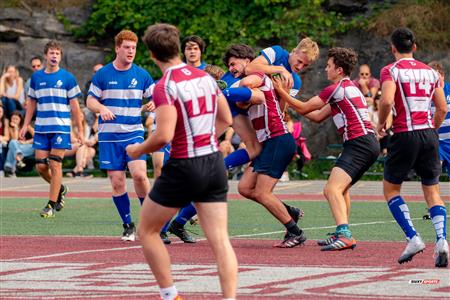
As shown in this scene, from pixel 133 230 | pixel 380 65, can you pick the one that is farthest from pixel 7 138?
pixel 133 230

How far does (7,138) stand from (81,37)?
160 inches

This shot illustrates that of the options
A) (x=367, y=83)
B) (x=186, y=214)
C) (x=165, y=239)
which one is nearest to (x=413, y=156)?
(x=186, y=214)

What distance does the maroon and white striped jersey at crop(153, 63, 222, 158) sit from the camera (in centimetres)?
799

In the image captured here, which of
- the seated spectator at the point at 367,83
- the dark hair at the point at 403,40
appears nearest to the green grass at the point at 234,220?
the dark hair at the point at 403,40

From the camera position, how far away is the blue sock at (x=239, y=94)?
38.0 ft

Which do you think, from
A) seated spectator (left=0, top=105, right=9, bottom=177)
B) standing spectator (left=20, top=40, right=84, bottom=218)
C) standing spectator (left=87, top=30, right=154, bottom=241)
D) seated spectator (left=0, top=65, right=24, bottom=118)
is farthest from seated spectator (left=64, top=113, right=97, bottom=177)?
standing spectator (left=87, top=30, right=154, bottom=241)

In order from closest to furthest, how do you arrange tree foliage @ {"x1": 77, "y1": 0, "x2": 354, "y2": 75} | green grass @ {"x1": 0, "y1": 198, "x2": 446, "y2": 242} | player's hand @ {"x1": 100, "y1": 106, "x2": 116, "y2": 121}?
player's hand @ {"x1": 100, "y1": 106, "x2": 116, "y2": 121}
green grass @ {"x1": 0, "y1": 198, "x2": 446, "y2": 242}
tree foliage @ {"x1": 77, "y1": 0, "x2": 354, "y2": 75}

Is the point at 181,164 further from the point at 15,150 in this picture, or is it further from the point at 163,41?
the point at 15,150

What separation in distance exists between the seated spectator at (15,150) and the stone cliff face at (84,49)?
255 centimetres

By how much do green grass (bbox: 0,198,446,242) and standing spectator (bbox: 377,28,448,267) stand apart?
7.37ft

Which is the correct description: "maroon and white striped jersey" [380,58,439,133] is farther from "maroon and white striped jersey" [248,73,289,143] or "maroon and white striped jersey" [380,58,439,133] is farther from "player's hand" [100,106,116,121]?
"player's hand" [100,106,116,121]

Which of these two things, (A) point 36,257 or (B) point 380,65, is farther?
(B) point 380,65

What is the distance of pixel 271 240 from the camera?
44.0 feet

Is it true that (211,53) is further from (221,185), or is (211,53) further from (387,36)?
(221,185)
